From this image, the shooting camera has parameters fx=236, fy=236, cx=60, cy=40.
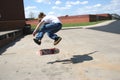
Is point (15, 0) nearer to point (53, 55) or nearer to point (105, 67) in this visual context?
point (53, 55)

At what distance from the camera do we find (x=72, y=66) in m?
7.22

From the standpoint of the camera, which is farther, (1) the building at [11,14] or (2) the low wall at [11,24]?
(1) the building at [11,14]

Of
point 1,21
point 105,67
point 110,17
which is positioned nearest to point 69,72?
point 105,67

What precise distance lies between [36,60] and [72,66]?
73.1 inches

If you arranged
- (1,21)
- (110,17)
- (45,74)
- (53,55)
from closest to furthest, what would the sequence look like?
1. (45,74)
2. (53,55)
3. (1,21)
4. (110,17)

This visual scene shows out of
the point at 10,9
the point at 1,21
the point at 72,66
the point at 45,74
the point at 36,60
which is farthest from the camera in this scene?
the point at 10,9

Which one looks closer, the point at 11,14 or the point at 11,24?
the point at 11,24

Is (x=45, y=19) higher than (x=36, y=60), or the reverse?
(x=45, y=19)

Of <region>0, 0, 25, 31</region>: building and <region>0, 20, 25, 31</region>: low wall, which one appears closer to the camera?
<region>0, 20, 25, 31</region>: low wall

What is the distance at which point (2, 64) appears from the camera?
27.1ft

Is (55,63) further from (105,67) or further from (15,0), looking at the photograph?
(15,0)

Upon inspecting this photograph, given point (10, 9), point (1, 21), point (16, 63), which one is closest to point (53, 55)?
point (16, 63)

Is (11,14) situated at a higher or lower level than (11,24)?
higher

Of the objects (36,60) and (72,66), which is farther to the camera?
(36,60)
